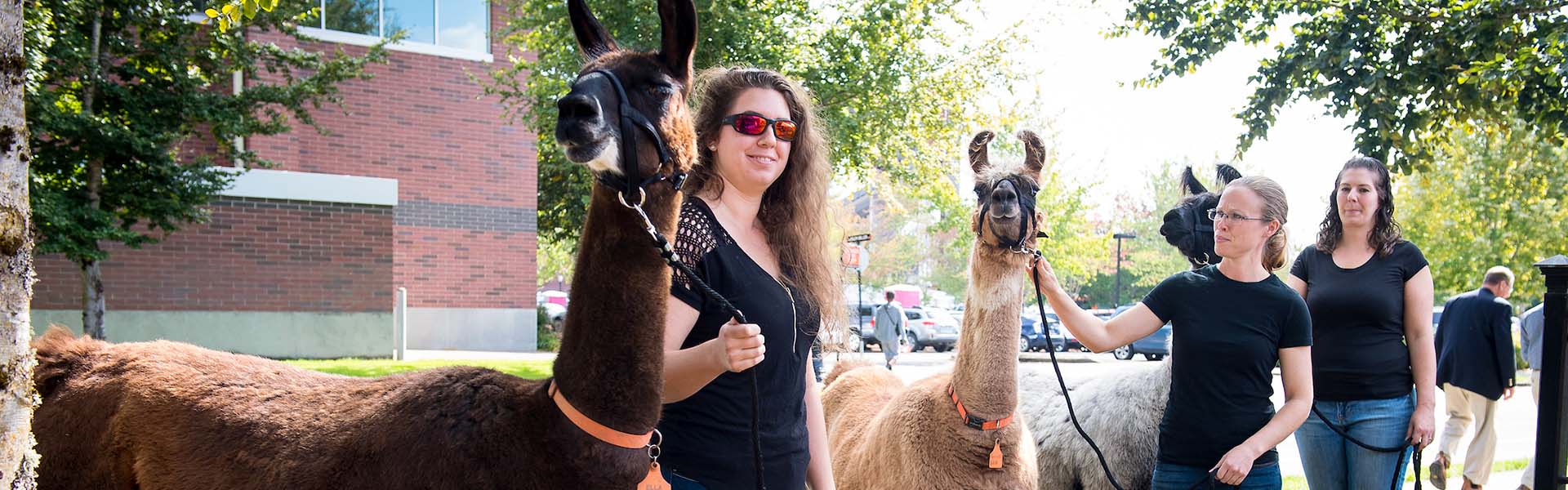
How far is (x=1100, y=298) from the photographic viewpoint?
171 feet

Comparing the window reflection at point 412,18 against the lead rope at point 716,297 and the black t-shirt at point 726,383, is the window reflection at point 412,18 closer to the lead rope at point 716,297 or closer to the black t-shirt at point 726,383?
the black t-shirt at point 726,383

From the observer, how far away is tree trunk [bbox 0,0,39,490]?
238 cm

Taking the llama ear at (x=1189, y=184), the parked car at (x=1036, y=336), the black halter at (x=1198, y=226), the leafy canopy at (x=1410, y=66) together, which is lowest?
the parked car at (x=1036, y=336)

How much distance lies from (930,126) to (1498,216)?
1577 centimetres

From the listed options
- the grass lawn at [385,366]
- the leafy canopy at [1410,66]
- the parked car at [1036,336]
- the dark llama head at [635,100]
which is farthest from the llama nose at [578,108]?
the parked car at [1036,336]

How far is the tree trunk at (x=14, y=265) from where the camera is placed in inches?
93.5

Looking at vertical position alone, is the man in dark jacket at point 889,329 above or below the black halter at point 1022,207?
below

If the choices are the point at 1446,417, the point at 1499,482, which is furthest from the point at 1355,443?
the point at 1446,417

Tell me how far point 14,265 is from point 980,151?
326 cm

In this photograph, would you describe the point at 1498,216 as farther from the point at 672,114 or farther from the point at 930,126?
the point at 672,114

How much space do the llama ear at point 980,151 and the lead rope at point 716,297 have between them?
218 centimetres

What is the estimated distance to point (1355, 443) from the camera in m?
3.78

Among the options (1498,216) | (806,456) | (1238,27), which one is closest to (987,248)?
(806,456)

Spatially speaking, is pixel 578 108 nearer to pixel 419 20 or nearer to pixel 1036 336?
pixel 419 20
